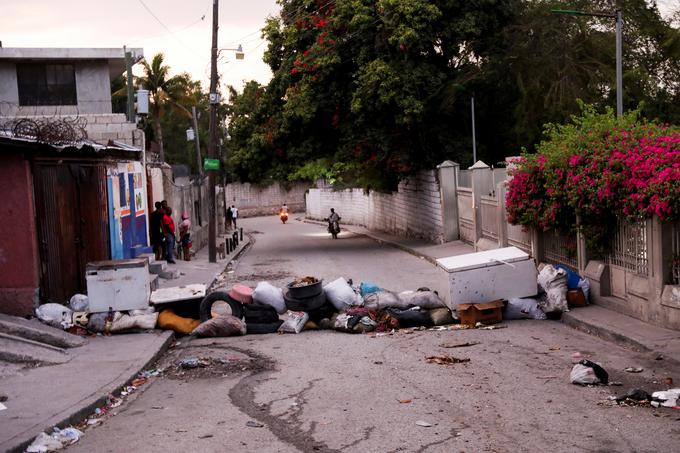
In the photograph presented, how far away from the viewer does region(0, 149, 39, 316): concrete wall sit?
13.7 m

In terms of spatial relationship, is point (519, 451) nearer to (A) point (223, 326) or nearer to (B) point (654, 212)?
(B) point (654, 212)

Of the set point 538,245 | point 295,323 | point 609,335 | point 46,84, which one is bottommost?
point 609,335

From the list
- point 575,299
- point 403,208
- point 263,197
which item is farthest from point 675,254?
point 263,197

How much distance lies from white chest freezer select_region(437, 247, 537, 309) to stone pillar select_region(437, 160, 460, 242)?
639 inches

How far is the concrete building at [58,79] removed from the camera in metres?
28.7

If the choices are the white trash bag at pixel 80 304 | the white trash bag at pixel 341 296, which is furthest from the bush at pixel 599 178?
the white trash bag at pixel 80 304

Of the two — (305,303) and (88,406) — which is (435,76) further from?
(88,406)

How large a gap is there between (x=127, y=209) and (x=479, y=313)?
1197 cm

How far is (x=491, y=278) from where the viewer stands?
13.4 m

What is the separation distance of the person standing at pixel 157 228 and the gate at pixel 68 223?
6.44 m

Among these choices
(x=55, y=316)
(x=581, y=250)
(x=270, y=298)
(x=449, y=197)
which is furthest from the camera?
(x=449, y=197)

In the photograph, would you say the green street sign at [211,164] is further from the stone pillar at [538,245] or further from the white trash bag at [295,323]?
the white trash bag at [295,323]

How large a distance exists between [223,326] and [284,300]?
1.24m

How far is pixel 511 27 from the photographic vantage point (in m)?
31.1
